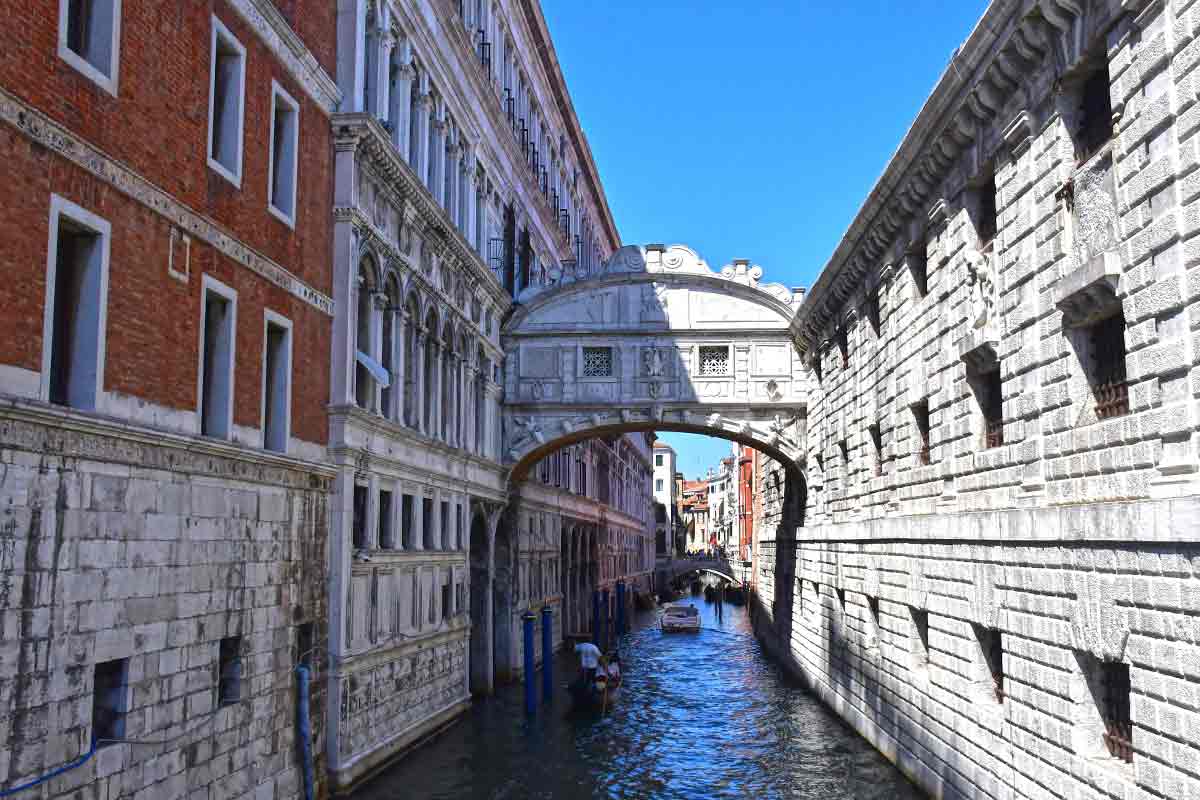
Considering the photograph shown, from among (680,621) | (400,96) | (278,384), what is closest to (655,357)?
(400,96)

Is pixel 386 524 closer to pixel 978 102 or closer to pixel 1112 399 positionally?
pixel 978 102

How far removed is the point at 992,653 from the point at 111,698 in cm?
934

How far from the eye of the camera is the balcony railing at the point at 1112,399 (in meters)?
9.73

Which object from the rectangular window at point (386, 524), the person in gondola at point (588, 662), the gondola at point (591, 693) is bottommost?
the gondola at point (591, 693)

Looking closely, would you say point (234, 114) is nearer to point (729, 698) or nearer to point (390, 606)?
point (390, 606)

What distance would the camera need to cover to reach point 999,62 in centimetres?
1181

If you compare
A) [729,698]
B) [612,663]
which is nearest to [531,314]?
[612,663]

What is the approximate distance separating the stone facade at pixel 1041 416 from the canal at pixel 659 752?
3.70ft

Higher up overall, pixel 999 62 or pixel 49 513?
pixel 999 62

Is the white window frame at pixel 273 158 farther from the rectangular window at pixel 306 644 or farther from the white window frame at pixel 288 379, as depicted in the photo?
the rectangular window at pixel 306 644

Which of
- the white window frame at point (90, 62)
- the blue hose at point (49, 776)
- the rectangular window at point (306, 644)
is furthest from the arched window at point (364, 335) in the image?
the blue hose at point (49, 776)

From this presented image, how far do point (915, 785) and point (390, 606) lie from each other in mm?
7876

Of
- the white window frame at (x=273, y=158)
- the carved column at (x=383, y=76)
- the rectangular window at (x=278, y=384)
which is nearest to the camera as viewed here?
the white window frame at (x=273, y=158)

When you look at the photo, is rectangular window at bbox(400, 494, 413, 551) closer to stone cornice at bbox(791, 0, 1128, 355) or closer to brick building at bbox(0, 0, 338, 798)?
brick building at bbox(0, 0, 338, 798)
